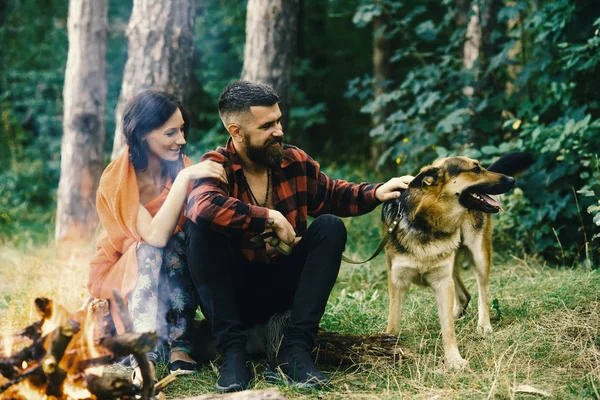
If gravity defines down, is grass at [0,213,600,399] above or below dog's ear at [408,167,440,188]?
below

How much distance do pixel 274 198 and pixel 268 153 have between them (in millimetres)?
279

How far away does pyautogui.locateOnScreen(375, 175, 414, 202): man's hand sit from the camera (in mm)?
3480

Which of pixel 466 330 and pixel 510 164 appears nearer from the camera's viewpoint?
pixel 466 330

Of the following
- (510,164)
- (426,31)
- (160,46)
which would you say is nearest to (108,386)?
(510,164)

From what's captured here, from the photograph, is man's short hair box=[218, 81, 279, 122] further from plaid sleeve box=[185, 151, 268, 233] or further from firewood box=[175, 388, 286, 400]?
firewood box=[175, 388, 286, 400]

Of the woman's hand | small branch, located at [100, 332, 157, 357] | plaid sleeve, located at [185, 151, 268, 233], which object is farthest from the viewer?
the woman's hand

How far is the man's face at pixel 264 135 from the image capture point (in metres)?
3.27

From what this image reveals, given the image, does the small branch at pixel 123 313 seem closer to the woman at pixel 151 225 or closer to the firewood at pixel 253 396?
the firewood at pixel 253 396

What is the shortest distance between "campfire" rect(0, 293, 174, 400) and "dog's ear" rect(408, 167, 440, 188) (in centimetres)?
188

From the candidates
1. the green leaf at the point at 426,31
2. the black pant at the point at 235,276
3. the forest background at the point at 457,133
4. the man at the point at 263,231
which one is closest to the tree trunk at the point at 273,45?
the forest background at the point at 457,133

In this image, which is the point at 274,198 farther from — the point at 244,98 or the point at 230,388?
the point at 230,388

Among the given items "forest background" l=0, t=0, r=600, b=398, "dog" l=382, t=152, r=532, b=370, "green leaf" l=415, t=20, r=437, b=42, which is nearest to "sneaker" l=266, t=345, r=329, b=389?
"forest background" l=0, t=0, r=600, b=398

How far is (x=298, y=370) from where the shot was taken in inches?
118

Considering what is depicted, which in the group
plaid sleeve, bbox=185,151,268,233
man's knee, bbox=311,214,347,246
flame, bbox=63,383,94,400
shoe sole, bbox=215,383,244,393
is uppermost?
plaid sleeve, bbox=185,151,268,233
